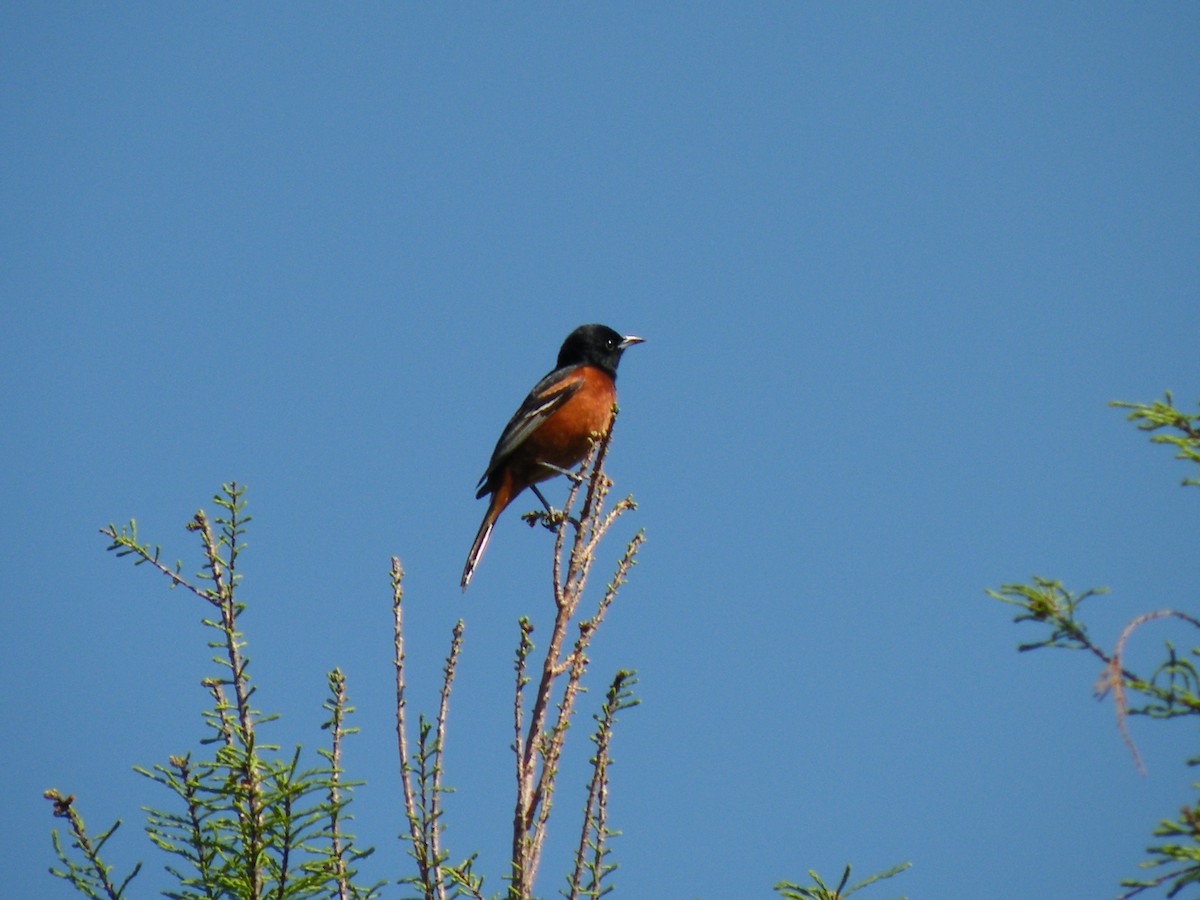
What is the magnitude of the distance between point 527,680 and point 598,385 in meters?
5.22

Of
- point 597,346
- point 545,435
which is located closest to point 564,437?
point 545,435

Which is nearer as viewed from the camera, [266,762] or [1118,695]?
[1118,695]

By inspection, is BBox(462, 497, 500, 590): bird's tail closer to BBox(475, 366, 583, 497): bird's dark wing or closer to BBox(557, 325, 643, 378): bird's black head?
BBox(475, 366, 583, 497): bird's dark wing

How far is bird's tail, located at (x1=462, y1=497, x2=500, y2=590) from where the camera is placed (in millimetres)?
7004

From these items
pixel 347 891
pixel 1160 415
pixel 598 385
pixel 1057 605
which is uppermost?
pixel 598 385

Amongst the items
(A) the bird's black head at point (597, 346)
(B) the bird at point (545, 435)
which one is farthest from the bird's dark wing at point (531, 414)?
(A) the bird's black head at point (597, 346)

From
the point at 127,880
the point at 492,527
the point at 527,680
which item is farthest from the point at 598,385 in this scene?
the point at 127,880

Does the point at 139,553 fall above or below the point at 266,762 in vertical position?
above

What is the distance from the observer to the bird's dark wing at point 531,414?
306 inches

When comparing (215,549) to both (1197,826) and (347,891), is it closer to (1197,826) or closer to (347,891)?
(347,891)

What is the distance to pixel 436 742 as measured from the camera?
297cm

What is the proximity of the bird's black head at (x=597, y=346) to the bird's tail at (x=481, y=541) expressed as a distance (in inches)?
63.4

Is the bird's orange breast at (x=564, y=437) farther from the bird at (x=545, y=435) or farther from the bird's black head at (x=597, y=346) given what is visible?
the bird's black head at (x=597, y=346)

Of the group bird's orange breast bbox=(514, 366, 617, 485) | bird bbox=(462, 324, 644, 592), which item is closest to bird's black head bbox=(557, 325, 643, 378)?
bird bbox=(462, 324, 644, 592)
